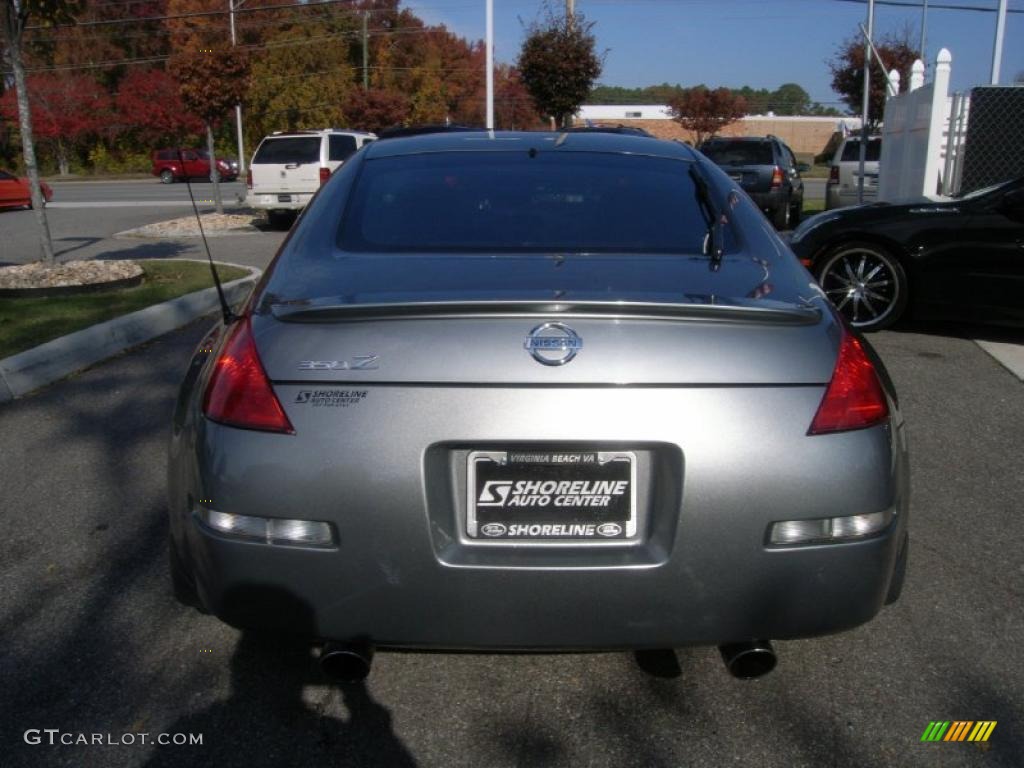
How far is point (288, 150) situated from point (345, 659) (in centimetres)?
1780

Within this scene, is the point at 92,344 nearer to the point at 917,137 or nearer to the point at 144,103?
the point at 917,137

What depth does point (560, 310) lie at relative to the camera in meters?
2.33

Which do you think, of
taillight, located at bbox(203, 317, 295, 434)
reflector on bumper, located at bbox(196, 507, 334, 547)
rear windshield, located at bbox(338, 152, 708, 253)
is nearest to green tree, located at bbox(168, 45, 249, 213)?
rear windshield, located at bbox(338, 152, 708, 253)

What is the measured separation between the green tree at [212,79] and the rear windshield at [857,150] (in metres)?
12.4

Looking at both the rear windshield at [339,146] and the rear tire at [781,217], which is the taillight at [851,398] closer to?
the rear tire at [781,217]

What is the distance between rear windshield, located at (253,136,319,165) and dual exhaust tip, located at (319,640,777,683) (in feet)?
56.7

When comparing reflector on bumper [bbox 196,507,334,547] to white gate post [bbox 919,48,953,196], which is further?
white gate post [bbox 919,48,953,196]

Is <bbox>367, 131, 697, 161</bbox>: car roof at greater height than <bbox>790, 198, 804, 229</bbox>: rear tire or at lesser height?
greater

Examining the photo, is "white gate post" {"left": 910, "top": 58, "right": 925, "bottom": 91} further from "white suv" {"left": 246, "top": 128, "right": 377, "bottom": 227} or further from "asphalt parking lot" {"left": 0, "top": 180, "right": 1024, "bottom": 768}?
"asphalt parking lot" {"left": 0, "top": 180, "right": 1024, "bottom": 768}

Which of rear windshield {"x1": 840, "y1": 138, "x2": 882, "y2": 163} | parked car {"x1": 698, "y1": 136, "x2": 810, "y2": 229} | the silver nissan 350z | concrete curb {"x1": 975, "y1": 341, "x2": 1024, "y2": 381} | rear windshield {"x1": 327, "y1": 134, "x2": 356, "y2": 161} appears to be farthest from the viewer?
rear windshield {"x1": 840, "y1": 138, "x2": 882, "y2": 163}

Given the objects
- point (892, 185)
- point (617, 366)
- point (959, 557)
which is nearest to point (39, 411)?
point (617, 366)

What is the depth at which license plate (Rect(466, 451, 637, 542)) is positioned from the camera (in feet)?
7.51

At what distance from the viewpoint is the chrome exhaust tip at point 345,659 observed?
8.00ft

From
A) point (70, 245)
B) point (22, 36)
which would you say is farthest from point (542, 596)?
point (70, 245)
